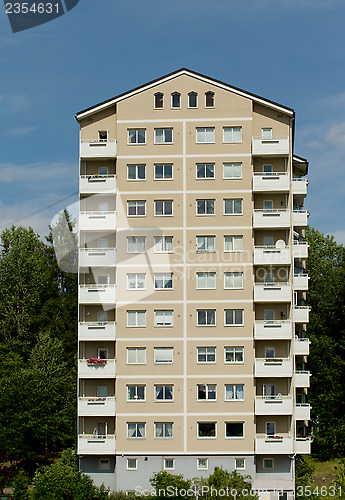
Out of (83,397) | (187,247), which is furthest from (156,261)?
(83,397)

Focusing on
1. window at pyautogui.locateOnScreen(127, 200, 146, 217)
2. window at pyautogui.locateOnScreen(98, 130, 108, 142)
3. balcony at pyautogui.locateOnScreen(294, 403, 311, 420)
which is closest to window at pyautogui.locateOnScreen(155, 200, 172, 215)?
window at pyautogui.locateOnScreen(127, 200, 146, 217)

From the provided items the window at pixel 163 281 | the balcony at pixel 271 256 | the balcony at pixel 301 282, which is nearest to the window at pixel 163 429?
the window at pixel 163 281

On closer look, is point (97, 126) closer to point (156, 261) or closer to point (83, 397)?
point (156, 261)

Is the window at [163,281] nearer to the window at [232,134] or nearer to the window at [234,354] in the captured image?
the window at [234,354]

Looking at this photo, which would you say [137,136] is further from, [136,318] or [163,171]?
[136,318]

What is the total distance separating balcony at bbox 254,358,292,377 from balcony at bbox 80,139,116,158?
701 inches

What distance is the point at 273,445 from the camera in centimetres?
4781

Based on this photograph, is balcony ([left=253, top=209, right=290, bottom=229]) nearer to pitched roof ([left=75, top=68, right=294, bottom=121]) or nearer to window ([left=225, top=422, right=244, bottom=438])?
pitched roof ([left=75, top=68, right=294, bottom=121])

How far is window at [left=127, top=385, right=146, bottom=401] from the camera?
48.9m

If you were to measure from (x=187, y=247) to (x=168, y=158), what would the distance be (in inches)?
257

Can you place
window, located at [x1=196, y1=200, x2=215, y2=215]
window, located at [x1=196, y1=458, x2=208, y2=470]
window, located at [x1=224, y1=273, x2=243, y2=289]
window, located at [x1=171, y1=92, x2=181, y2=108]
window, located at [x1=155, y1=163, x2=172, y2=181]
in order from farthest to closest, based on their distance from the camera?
1. window, located at [x1=171, y1=92, x2=181, y2=108]
2. window, located at [x1=155, y1=163, x2=172, y2=181]
3. window, located at [x1=196, y1=200, x2=215, y2=215]
4. window, located at [x1=224, y1=273, x2=243, y2=289]
5. window, located at [x1=196, y1=458, x2=208, y2=470]

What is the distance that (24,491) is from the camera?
154 ft

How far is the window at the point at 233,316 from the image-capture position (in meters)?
49.6

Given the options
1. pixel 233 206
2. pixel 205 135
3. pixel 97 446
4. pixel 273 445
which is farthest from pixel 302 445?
pixel 205 135
